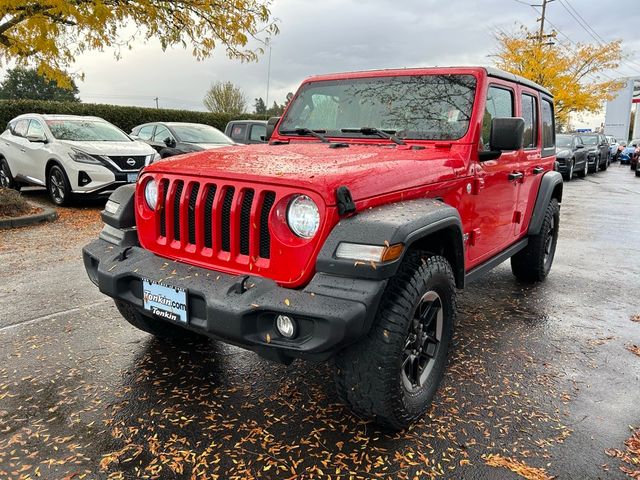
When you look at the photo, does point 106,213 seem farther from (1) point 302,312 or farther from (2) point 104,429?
(1) point 302,312

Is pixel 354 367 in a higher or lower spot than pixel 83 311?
higher

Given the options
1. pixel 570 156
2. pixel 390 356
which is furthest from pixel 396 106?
pixel 570 156

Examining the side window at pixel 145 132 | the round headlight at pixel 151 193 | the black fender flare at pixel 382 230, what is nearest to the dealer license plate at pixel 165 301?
the round headlight at pixel 151 193

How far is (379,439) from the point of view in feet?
8.46

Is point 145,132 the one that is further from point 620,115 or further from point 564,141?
point 620,115

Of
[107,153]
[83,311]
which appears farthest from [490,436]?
[107,153]

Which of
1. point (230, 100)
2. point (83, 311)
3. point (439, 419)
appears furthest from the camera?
point (230, 100)

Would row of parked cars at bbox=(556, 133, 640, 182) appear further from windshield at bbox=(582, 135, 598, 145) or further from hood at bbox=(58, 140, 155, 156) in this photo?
hood at bbox=(58, 140, 155, 156)

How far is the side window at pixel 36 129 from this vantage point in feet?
31.0

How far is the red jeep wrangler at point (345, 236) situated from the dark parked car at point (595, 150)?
62.6 feet

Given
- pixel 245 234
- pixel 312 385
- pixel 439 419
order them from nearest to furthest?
pixel 245 234 → pixel 439 419 → pixel 312 385

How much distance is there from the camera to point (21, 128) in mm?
10078

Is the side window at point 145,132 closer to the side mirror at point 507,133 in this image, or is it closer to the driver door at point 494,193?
the driver door at point 494,193

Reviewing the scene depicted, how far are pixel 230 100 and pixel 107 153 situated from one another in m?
40.0
